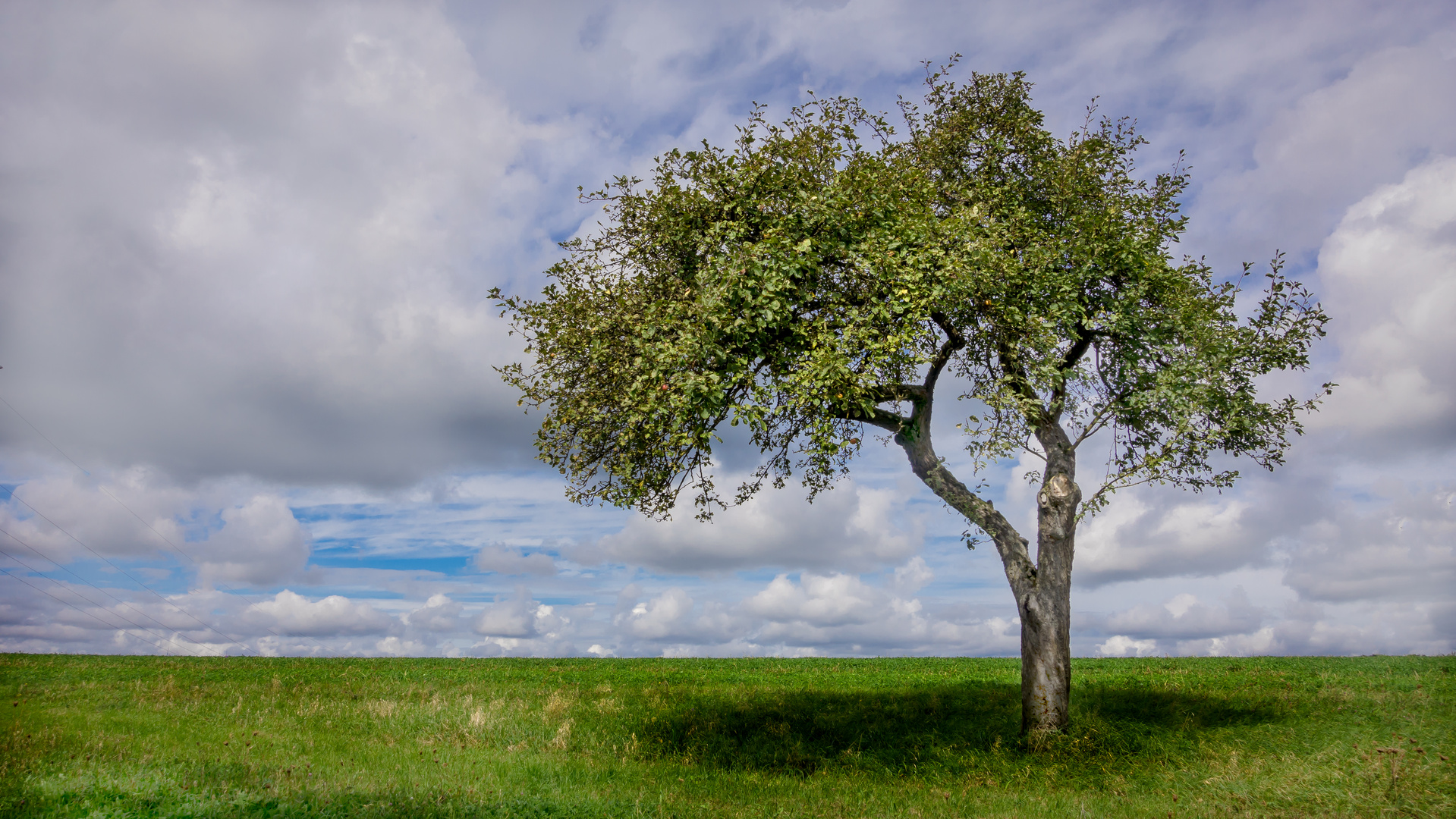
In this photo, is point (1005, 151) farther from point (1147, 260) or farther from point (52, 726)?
point (52, 726)

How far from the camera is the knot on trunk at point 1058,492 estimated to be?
17938mm

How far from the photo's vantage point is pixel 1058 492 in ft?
59.1

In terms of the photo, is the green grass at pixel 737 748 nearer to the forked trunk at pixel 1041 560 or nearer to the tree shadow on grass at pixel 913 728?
the tree shadow on grass at pixel 913 728

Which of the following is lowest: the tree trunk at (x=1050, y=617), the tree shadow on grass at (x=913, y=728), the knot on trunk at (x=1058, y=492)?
the tree shadow on grass at (x=913, y=728)

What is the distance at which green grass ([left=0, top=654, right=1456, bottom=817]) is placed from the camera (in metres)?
12.7

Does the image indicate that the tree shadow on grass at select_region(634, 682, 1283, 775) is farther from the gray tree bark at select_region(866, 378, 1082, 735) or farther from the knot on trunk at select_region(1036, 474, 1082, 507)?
the knot on trunk at select_region(1036, 474, 1082, 507)

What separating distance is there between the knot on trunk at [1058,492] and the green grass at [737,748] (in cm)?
495

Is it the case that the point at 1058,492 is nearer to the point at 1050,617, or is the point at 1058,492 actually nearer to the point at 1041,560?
the point at 1041,560

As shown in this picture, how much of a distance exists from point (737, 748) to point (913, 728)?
470cm

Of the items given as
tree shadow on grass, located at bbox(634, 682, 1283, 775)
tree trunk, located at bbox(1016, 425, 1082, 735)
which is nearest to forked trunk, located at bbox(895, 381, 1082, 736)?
tree trunk, located at bbox(1016, 425, 1082, 735)

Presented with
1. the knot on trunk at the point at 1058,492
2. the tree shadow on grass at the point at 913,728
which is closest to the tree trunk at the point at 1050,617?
the knot on trunk at the point at 1058,492

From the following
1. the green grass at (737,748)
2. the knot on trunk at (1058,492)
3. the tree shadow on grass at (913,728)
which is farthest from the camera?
the knot on trunk at (1058,492)

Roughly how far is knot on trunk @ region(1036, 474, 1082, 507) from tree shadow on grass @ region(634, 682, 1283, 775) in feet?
16.2

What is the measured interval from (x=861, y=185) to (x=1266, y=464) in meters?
13.0
